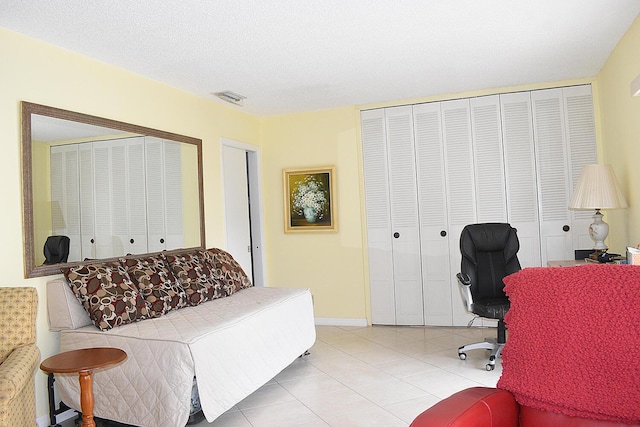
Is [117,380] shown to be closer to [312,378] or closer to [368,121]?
[312,378]

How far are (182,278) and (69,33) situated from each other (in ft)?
6.20

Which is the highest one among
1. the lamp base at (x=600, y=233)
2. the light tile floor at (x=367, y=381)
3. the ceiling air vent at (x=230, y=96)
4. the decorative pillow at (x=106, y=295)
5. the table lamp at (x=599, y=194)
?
the ceiling air vent at (x=230, y=96)

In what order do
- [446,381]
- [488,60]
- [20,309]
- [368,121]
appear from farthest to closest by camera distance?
[368,121]
[488,60]
[446,381]
[20,309]

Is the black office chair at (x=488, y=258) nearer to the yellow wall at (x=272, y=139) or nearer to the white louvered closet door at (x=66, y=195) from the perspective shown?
the yellow wall at (x=272, y=139)

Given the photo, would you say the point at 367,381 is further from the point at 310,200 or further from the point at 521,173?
the point at 521,173

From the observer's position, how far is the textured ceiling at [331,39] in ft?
9.75

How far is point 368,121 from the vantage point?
564 centimetres

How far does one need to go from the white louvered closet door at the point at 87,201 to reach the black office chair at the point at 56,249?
0.44ft

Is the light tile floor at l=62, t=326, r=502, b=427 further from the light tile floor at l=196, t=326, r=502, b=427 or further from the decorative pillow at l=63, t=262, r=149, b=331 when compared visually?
the decorative pillow at l=63, t=262, r=149, b=331

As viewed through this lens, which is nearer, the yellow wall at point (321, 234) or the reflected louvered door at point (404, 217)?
the reflected louvered door at point (404, 217)

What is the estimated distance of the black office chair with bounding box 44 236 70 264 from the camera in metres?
3.26

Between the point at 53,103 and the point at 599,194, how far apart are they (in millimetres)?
4061

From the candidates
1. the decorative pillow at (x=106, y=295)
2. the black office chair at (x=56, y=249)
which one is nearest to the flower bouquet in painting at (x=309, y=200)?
the decorative pillow at (x=106, y=295)

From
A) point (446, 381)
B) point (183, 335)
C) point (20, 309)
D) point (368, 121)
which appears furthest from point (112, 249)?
point (368, 121)
